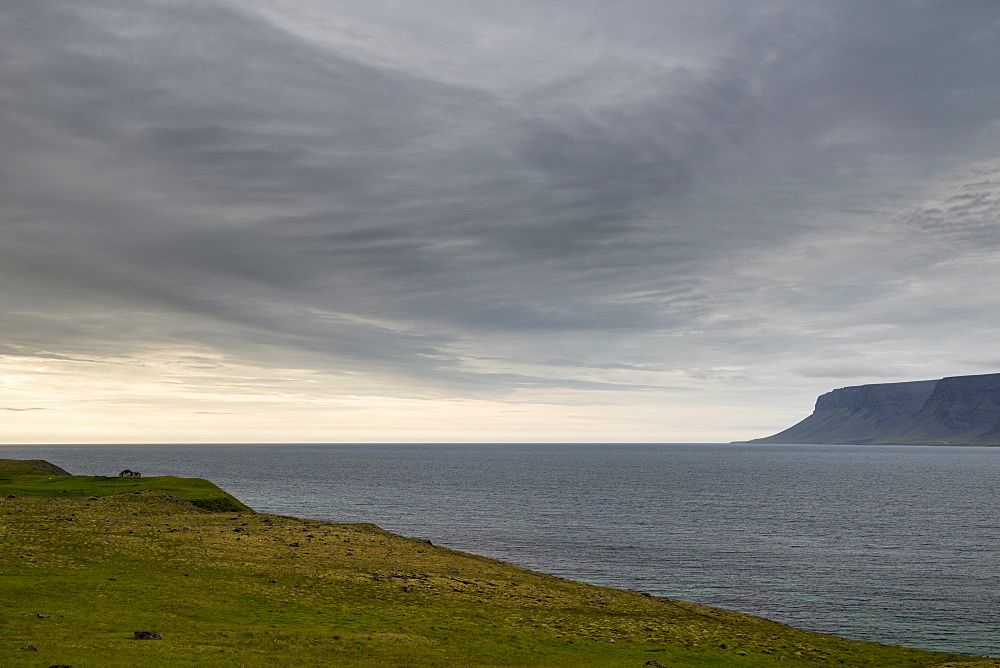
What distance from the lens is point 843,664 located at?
4072 centimetres

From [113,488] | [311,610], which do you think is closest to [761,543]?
[311,610]

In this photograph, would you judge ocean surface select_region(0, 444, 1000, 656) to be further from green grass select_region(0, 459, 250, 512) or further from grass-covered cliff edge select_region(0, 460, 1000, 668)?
green grass select_region(0, 459, 250, 512)

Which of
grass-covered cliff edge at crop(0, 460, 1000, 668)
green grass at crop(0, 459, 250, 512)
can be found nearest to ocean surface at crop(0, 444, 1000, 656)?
grass-covered cliff edge at crop(0, 460, 1000, 668)

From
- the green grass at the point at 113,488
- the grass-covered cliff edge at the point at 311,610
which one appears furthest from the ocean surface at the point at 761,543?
the green grass at the point at 113,488

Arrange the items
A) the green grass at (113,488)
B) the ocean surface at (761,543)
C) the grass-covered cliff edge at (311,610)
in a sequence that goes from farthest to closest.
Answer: the green grass at (113,488)
the ocean surface at (761,543)
the grass-covered cliff edge at (311,610)

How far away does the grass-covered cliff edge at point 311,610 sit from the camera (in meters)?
28.9

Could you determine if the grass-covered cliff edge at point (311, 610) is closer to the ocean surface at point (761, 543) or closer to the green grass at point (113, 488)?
the ocean surface at point (761, 543)

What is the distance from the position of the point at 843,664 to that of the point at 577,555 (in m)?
46.3

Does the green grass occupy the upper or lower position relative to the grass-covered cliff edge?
upper

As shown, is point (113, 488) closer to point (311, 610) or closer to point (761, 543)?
point (311, 610)

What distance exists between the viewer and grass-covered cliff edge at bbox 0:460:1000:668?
2888 cm

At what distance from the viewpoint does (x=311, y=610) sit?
38500mm

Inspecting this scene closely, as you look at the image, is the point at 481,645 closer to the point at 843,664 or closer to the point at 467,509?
the point at 843,664

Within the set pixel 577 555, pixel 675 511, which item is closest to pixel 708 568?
pixel 577 555
